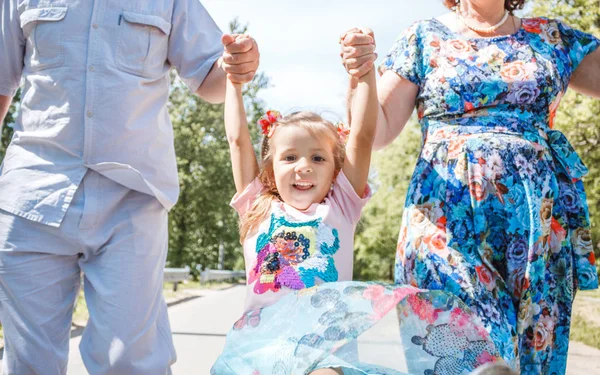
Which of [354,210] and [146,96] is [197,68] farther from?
[354,210]

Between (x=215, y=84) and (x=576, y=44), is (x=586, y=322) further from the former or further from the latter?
(x=215, y=84)

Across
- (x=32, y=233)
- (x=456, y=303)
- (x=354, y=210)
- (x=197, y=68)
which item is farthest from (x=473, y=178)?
(x=32, y=233)

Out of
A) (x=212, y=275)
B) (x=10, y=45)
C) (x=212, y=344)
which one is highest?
(x=10, y=45)

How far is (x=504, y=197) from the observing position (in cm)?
319

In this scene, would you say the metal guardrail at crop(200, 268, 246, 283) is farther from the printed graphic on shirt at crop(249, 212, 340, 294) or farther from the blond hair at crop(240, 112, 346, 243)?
the printed graphic on shirt at crop(249, 212, 340, 294)

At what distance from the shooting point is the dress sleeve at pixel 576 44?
3414mm

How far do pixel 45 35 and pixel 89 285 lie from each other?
1.00m

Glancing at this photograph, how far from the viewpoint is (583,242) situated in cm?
327

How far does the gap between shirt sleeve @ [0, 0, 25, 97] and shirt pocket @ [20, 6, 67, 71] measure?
0.11 m

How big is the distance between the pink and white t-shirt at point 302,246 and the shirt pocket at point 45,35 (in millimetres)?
920

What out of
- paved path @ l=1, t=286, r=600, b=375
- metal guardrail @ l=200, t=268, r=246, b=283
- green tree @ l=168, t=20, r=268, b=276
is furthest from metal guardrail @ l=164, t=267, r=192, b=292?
green tree @ l=168, t=20, r=268, b=276

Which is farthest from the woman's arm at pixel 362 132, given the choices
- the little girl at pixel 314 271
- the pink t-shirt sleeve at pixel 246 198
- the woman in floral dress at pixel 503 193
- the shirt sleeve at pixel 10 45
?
the shirt sleeve at pixel 10 45

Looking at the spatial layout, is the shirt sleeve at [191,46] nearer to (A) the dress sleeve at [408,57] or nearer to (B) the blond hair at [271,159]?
(B) the blond hair at [271,159]

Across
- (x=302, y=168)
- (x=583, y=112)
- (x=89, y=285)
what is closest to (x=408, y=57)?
(x=302, y=168)
